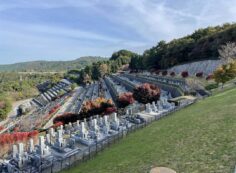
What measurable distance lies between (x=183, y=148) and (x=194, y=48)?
54783mm

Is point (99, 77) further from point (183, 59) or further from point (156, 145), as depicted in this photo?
point (156, 145)

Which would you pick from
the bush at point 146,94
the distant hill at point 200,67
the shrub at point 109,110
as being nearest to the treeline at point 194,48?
the distant hill at point 200,67

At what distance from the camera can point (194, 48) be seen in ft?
215

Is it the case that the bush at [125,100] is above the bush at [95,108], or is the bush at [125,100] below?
above

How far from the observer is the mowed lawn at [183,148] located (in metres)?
11.6

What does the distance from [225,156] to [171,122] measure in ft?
28.1

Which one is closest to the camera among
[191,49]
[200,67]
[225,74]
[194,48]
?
[225,74]

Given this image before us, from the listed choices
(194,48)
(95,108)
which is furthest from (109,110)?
(194,48)

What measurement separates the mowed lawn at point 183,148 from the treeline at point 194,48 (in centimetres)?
4076

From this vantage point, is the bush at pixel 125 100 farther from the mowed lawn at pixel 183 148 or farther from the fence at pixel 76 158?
the mowed lawn at pixel 183 148

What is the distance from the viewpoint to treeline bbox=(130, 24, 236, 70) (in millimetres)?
58406

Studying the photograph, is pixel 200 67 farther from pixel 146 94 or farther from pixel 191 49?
pixel 146 94

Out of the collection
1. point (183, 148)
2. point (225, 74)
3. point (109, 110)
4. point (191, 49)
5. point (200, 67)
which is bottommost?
point (109, 110)

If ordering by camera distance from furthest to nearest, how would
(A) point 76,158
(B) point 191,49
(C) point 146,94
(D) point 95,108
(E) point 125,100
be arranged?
(B) point 191,49 < (D) point 95,108 < (E) point 125,100 < (C) point 146,94 < (A) point 76,158
